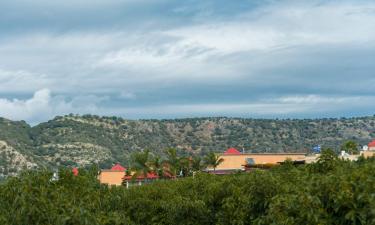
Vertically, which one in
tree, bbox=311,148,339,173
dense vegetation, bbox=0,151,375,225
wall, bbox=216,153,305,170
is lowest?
wall, bbox=216,153,305,170

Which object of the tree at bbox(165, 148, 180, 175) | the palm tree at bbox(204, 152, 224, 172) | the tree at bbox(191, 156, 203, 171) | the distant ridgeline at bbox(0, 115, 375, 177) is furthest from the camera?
the distant ridgeline at bbox(0, 115, 375, 177)

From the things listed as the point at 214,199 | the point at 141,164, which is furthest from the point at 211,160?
the point at 214,199

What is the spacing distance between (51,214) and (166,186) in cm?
1776

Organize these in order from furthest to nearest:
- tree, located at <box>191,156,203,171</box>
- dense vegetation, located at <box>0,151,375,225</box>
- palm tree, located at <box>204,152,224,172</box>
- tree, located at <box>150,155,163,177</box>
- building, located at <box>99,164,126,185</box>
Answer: building, located at <box>99,164,126,185</box> → palm tree, located at <box>204,152,224,172</box> → tree, located at <box>191,156,203,171</box> → tree, located at <box>150,155,163,177</box> → dense vegetation, located at <box>0,151,375,225</box>

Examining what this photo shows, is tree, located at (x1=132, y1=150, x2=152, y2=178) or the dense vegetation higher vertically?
the dense vegetation

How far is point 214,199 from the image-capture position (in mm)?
24062

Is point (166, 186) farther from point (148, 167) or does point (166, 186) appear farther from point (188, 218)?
point (148, 167)

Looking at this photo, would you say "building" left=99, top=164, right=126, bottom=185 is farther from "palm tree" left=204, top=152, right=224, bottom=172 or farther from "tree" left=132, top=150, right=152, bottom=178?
"tree" left=132, top=150, right=152, bottom=178

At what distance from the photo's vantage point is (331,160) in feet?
53.8

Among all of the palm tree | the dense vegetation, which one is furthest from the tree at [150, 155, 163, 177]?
the dense vegetation

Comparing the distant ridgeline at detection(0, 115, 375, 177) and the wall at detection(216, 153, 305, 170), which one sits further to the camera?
the distant ridgeline at detection(0, 115, 375, 177)

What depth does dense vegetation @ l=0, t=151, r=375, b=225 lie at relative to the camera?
11047 millimetres

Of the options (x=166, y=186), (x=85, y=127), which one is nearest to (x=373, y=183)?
(x=166, y=186)

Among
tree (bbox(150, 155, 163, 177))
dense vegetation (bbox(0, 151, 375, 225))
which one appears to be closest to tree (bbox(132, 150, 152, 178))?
tree (bbox(150, 155, 163, 177))
